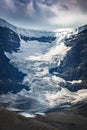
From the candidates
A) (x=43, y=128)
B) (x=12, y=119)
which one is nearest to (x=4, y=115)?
(x=12, y=119)

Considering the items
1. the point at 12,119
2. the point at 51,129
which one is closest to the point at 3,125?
the point at 12,119

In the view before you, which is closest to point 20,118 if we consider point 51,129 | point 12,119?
point 12,119

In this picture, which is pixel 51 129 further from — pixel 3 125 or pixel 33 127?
pixel 3 125

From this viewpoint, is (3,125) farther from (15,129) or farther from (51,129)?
(51,129)

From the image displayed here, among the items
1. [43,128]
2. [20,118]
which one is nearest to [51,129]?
[43,128]

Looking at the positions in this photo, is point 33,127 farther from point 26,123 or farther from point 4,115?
point 4,115

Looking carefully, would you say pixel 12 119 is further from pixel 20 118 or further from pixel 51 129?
pixel 51 129

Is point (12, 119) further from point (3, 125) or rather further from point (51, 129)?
point (51, 129)

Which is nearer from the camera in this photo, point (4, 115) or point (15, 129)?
point (15, 129)
